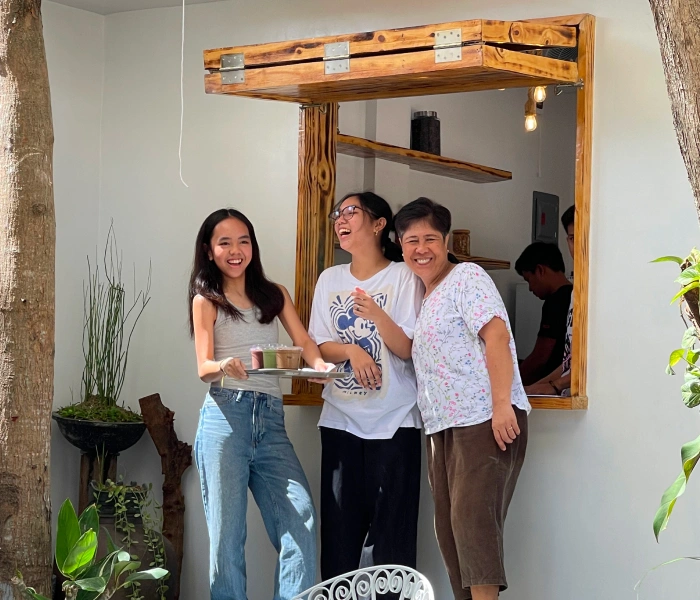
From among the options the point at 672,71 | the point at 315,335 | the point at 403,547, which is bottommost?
the point at 403,547

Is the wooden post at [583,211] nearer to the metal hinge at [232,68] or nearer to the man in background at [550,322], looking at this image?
the man in background at [550,322]

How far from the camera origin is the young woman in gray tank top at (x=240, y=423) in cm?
389

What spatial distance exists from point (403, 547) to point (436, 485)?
0.32 meters

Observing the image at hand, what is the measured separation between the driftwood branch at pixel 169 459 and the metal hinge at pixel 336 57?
1.78m

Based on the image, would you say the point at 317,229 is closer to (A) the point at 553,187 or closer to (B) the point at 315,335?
(B) the point at 315,335

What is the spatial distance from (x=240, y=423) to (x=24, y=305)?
34.2 inches

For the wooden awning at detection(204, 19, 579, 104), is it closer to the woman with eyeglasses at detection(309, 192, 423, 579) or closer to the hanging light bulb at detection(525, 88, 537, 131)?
the woman with eyeglasses at detection(309, 192, 423, 579)

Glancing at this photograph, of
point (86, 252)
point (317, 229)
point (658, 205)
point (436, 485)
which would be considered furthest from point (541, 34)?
point (86, 252)

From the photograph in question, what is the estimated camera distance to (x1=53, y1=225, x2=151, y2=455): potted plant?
15.7ft

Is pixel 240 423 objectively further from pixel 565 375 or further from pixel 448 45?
pixel 448 45

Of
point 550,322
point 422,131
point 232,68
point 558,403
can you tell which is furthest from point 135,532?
point 422,131

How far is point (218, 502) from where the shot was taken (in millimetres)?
3889

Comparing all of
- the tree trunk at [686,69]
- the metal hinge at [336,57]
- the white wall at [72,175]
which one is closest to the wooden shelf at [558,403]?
the metal hinge at [336,57]

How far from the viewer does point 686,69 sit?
2.05 m
